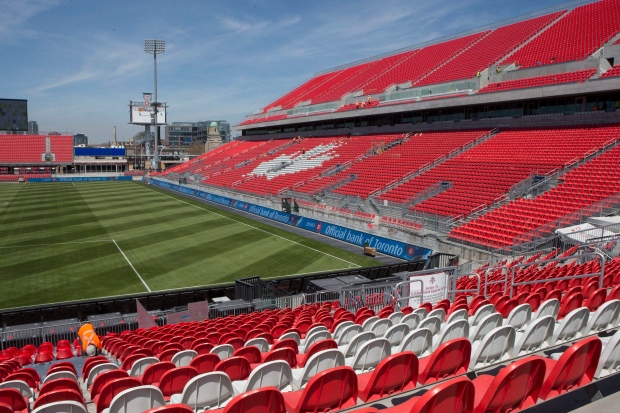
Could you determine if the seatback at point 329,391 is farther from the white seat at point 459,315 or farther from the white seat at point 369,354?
the white seat at point 459,315

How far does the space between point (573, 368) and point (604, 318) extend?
2.65 metres

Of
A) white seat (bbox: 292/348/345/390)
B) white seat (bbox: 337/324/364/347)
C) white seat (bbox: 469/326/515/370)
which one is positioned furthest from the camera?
white seat (bbox: 337/324/364/347)

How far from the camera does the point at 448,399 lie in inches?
131

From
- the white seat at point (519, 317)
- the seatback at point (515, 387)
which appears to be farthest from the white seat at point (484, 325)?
the seatback at point (515, 387)

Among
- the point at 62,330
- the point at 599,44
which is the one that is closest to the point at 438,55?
the point at 599,44

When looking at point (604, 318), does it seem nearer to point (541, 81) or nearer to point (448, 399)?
point (448, 399)

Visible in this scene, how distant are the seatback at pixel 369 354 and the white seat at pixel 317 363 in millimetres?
316

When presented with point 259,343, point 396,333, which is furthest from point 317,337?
point 396,333

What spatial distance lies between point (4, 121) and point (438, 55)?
6587 centimetres

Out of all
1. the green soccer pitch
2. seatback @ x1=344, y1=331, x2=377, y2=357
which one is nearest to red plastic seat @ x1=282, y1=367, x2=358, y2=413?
seatback @ x1=344, y1=331, x2=377, y2=357

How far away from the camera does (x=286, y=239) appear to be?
27.4 m

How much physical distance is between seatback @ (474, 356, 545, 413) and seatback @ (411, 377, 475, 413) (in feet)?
0.84

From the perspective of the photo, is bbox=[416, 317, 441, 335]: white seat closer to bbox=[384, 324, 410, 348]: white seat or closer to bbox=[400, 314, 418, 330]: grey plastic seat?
bbox=[384, 324, 410, 348]: white seat

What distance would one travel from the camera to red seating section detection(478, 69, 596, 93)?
28309 millimetres
